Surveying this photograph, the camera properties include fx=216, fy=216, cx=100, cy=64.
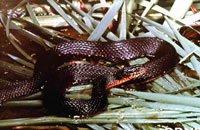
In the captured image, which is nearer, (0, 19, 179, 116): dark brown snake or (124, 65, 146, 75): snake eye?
(0, 19, 179, 116): dark brown snake

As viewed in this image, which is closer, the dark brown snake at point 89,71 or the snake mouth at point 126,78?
the dark brown snake at point 89,71

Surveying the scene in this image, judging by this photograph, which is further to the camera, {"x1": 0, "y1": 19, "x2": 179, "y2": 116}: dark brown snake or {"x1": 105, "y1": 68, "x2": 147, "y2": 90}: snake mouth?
{"x1": 105, "y1": 68, "x2": 147, "y2": 90}: snake mouth

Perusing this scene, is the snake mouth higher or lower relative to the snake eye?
lower

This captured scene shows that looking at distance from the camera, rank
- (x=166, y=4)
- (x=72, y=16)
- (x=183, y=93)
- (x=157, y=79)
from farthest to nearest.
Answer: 1. (x=166, y=4)
2. (x=72, y=16)
3. (x=157, y=79)
4. (x=183, y=93)

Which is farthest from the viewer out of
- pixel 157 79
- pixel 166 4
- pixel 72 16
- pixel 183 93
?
pixel 166 4

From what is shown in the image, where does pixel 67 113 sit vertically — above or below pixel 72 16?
below

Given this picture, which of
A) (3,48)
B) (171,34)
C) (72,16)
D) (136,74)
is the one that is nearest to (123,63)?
(136,74)

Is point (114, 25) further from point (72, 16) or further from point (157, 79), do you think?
point (157, 79)
